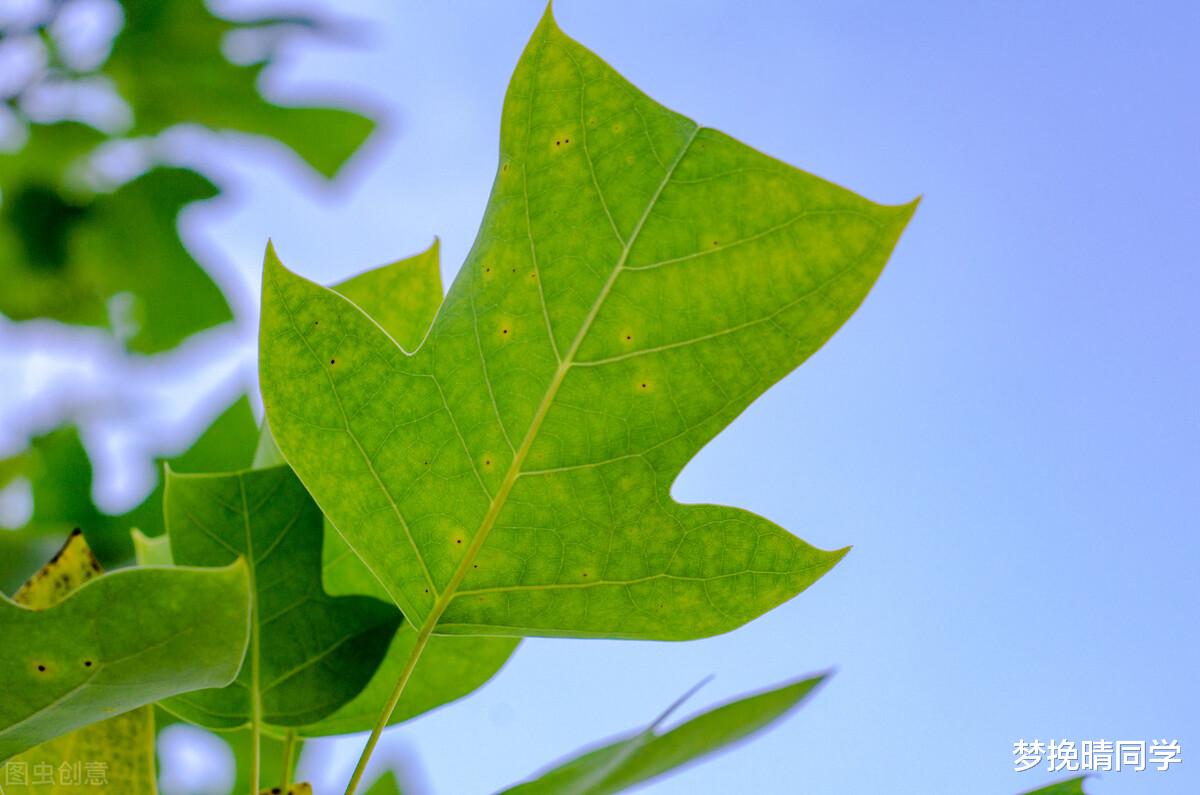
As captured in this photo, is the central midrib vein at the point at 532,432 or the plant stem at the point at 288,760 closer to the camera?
the central midrib vein at the point at 532,432

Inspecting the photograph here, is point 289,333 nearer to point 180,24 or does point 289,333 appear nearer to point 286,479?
point 286,479

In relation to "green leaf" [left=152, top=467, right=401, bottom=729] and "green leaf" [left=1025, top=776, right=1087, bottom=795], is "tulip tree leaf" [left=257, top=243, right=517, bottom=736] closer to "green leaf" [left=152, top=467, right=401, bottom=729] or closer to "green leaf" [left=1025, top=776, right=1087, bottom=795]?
"green leaf" [left=152, top=467, right=401, bottom=729]

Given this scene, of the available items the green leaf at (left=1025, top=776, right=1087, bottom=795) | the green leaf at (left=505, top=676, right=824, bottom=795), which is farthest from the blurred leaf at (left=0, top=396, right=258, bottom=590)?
the green leaf at (left=1025, top=776, right=1087, bottom=795)

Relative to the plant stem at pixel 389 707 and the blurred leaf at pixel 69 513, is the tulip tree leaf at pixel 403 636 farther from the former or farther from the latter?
the blurred leaf at pixel 69 513

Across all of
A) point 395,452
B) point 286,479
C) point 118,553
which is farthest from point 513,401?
point 118,553

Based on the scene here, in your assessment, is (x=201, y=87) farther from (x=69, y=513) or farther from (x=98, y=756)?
(x=98, y=756)

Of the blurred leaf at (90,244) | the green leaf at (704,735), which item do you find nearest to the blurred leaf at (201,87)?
the blurred leaf at (90,244)

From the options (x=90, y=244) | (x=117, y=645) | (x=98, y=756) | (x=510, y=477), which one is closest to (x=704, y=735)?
(x=510, y=477)
